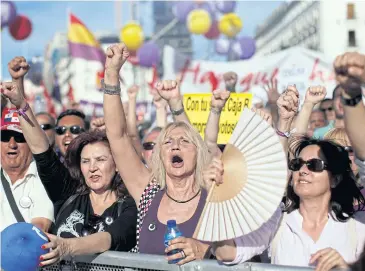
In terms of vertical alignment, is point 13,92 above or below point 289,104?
above

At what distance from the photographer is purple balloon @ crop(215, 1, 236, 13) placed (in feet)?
79.1

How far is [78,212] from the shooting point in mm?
4098

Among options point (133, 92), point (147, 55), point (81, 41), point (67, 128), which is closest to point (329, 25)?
point (147, 55)

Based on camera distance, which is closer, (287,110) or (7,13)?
(287,110)

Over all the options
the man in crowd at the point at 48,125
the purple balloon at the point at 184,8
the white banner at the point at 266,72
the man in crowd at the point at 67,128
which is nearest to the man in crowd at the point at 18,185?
the man in crowd at the point at 67,128

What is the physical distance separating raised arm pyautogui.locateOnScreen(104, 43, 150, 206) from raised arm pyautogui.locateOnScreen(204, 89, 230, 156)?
58 cm

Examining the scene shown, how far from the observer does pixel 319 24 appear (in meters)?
78.6

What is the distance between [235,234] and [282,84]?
9.20m

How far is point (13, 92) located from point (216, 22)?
20.3m

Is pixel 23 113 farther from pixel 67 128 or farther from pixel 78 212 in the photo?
pixel 67 128

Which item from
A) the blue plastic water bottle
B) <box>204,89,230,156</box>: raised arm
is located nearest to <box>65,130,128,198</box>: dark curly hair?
<box>204,89,230,156</box>: raised arm

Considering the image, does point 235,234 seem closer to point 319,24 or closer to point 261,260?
point 261,260

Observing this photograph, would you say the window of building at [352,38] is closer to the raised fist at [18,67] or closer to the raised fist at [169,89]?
the raised fist at [169,89]

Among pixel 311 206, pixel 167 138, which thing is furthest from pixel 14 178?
pixel 311 206
